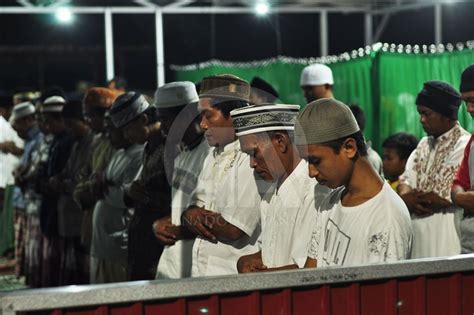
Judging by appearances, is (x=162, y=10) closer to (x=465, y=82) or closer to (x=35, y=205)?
(x=35, y=205)

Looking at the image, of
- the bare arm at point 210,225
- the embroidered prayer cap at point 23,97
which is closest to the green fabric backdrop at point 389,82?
the bare arm at point 210,225

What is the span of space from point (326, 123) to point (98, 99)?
13.1 feet

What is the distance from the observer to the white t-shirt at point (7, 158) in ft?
30.6

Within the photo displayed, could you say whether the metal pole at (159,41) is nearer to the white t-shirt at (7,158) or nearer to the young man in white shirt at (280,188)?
the white t-shirt at (7,158)

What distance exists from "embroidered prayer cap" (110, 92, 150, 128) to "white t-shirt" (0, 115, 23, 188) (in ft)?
12.6

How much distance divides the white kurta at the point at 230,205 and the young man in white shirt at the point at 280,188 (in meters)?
0.25

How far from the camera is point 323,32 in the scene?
11.6m

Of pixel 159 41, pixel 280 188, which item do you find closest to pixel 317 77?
pixel 280 188

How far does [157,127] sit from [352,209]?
277 cm

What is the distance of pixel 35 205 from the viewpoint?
8438 millimetres

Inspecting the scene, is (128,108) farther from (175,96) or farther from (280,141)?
(280,141)

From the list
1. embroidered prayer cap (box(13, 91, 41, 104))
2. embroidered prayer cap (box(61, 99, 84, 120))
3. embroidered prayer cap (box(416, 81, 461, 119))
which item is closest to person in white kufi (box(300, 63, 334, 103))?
embroidered prayer cap (box(416, 81, 461, 119))

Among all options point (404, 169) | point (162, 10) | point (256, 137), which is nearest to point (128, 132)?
point (404, 169)

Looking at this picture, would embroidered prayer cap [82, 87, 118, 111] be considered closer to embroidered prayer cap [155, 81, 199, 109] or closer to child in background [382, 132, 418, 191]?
embroidered prayer cap [155, 81, 199, 109]
